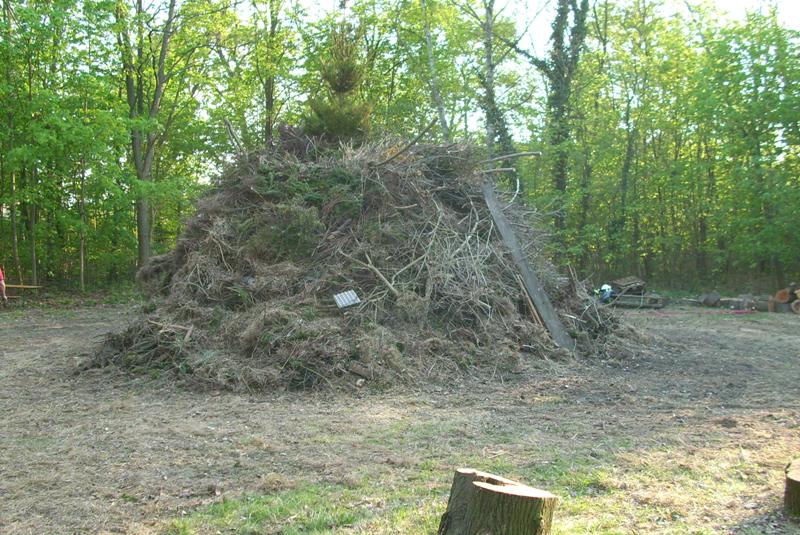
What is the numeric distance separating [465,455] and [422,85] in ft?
71.2

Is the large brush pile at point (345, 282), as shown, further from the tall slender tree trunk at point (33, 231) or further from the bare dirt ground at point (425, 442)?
the tall slender tree trunk at point (33, 231)

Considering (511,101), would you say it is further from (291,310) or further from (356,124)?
(291,310)

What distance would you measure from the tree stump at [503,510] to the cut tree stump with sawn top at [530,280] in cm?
630

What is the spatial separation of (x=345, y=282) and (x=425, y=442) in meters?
3.78

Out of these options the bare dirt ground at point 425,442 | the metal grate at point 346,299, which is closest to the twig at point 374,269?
the metal grate at point 346,299

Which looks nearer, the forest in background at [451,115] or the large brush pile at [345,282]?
the large brush pile at [345,282]

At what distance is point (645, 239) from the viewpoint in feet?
74.3

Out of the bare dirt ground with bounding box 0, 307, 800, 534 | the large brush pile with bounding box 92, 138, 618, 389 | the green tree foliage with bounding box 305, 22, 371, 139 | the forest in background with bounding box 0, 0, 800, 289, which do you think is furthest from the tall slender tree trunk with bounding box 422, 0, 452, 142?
the bare dirt ground with bounding box 0, 307, 800, 534

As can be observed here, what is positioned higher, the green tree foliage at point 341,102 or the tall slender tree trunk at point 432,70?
the tall slender tree trunk at point 432,70

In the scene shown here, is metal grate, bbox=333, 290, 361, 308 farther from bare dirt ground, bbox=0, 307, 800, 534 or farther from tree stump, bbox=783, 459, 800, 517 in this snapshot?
tree stump, bbox=783, 459, 800, 517

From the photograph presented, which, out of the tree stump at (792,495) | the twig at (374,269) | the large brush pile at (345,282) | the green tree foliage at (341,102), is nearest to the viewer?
the tree stump at (792,495)

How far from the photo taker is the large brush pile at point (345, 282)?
7.53 m

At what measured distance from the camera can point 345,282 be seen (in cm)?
855

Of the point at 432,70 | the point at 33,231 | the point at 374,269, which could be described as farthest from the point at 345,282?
the point at 432,70
